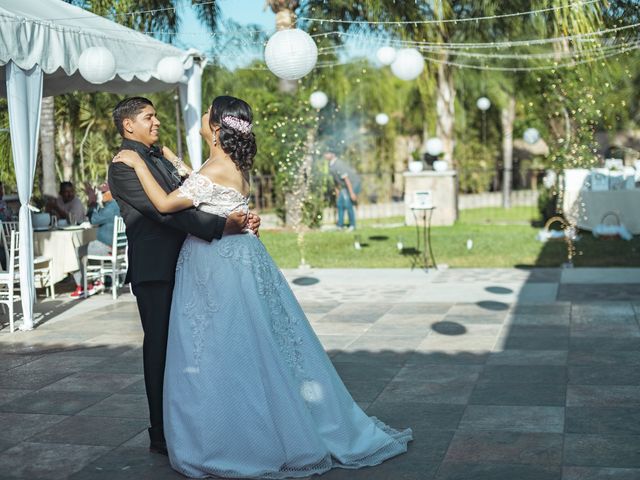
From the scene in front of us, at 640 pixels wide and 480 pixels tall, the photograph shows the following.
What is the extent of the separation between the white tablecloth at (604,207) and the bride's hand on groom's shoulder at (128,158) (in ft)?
39.9

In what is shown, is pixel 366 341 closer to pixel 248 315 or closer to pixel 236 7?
pixel 248 315

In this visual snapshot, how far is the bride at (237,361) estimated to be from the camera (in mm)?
4129

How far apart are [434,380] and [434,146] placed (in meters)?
14.7

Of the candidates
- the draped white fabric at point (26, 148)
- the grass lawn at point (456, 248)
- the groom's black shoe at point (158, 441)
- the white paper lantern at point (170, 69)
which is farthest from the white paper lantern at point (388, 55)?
the groom's black shoe at point (158, 441)

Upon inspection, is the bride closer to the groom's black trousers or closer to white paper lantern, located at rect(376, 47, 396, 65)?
the groom's black trousers

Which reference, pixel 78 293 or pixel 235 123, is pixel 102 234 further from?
pixel 235 123

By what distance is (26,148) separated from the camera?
827cm

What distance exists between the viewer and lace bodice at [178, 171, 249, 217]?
13.9 ft

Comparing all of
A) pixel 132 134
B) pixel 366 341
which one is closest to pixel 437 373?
pixel 366 341

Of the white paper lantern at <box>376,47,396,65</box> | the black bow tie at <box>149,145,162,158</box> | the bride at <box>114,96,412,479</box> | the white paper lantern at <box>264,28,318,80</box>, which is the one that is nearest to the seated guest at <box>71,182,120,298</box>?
the white paper lantern at <box>264,28,318,80</box>

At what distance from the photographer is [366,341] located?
7.47 m

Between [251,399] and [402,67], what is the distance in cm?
885

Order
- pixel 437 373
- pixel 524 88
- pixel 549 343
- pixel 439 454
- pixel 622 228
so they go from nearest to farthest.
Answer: pixel 439 454
pixel 437 373
pixel 549 343
pixel 622 228
pixel 524 88

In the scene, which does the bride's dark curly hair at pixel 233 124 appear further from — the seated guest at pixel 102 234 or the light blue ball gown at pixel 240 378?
the seated guest at pixel 102 234
